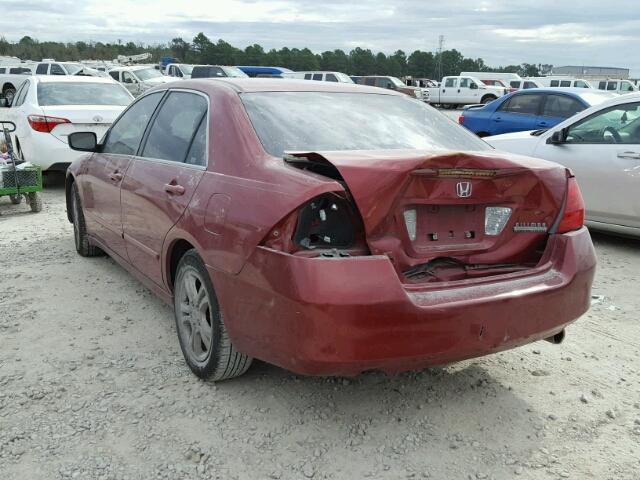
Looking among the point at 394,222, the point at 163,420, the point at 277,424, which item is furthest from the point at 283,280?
the point at 163,420

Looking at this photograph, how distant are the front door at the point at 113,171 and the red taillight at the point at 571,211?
106 inches

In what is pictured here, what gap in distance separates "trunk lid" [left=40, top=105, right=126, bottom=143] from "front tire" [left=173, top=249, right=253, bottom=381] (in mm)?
6025

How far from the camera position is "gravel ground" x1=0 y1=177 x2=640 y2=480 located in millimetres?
2680

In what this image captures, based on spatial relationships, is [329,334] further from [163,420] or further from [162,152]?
[162,152]

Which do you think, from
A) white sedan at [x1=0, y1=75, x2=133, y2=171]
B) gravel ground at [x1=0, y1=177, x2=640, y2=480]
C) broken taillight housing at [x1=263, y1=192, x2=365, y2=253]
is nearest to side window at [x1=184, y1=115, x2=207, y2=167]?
broken taillight housing at [x1=263, y1=192, x2=365, y2=253]

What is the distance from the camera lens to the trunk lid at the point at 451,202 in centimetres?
264

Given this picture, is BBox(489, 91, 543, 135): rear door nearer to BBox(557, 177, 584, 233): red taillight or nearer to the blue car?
the blue car

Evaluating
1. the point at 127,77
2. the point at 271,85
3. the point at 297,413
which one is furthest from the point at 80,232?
the point at 127,77

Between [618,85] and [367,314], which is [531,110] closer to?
[367,314]

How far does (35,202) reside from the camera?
785 centimetres

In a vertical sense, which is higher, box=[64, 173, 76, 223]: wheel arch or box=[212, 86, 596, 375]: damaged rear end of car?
box=[212, 86, 596, 375]: damaged rear end of car

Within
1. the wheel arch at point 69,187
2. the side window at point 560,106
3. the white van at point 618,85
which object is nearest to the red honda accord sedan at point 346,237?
the wheel arch at point 69,187

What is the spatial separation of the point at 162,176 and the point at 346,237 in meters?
1.48

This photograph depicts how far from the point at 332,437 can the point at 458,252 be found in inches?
40.4
